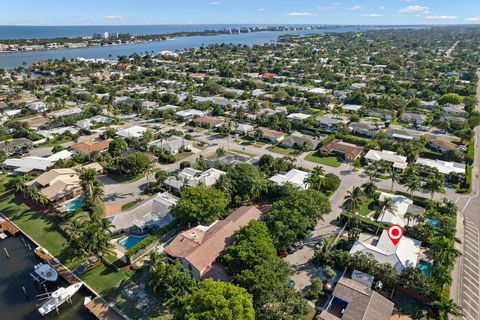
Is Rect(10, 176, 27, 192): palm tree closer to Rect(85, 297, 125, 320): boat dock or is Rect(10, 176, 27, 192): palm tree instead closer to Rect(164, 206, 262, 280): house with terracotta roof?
Rect(85, 297, 125, 320): boat dock

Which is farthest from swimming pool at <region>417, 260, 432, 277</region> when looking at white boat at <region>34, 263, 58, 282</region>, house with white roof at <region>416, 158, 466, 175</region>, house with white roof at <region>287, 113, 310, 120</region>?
house with white roof at <region>287, 113, 310, 120</region>

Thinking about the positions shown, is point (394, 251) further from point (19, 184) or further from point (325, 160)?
point (19, 184)

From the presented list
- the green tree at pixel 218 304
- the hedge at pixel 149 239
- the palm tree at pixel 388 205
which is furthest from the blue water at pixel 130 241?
the palm tree at pixel 388 205

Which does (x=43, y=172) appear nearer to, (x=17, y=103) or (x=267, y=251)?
(x=267, y=251)

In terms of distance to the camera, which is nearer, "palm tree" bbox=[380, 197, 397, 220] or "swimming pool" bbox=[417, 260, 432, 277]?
"swimming pool" bbox=[417, 260, 432, 277]

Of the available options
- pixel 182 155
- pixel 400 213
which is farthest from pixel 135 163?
pixel 400 213
